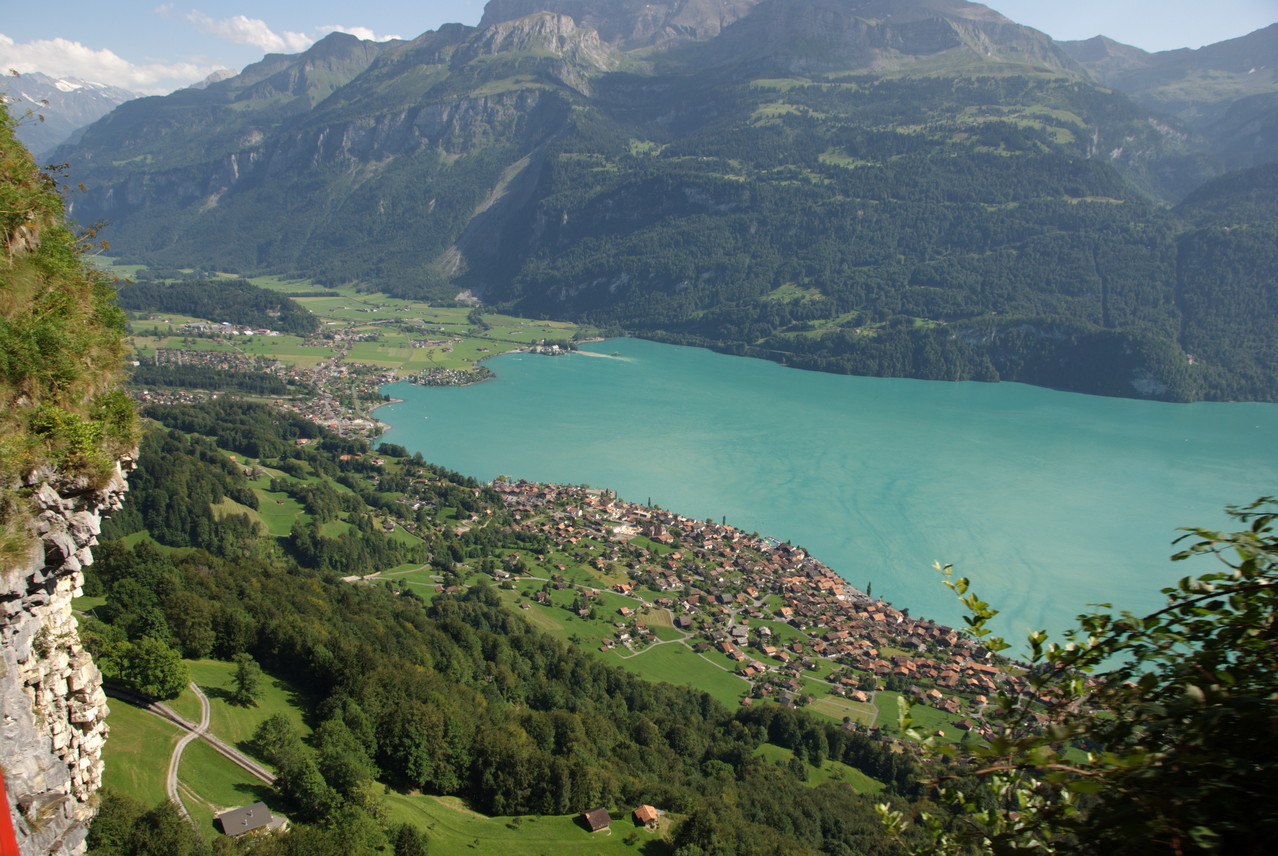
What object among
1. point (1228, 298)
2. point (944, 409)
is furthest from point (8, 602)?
point (1228, 298)

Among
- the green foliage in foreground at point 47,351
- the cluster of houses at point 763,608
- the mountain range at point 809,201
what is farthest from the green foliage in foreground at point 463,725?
the mountain range at point 809,201

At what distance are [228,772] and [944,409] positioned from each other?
7058 cm

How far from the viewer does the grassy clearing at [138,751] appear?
1248 centimetres

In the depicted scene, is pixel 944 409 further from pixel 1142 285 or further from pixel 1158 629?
pixel 1158 629

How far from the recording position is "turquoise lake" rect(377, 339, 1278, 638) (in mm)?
38656

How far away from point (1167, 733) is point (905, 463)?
5450 cm

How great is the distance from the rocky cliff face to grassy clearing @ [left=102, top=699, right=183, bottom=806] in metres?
9.06

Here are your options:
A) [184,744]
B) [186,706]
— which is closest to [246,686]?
[186,706]

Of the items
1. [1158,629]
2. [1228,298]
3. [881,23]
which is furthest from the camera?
[881,23]

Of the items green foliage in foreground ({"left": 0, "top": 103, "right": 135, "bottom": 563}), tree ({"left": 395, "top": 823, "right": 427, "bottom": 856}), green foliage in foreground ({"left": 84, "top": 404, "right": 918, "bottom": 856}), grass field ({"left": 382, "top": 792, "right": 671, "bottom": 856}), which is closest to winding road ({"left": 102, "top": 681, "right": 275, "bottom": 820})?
green foliage in foreground ({"left": 84, "top": 404, "right": 918, "bottom": 856})

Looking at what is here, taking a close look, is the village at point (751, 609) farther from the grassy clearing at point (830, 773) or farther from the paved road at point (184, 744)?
the paved road at point (184, 744)

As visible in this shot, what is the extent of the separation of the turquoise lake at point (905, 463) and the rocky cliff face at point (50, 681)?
3252 cm

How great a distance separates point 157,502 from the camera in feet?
120

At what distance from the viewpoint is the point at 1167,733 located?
2289mm
